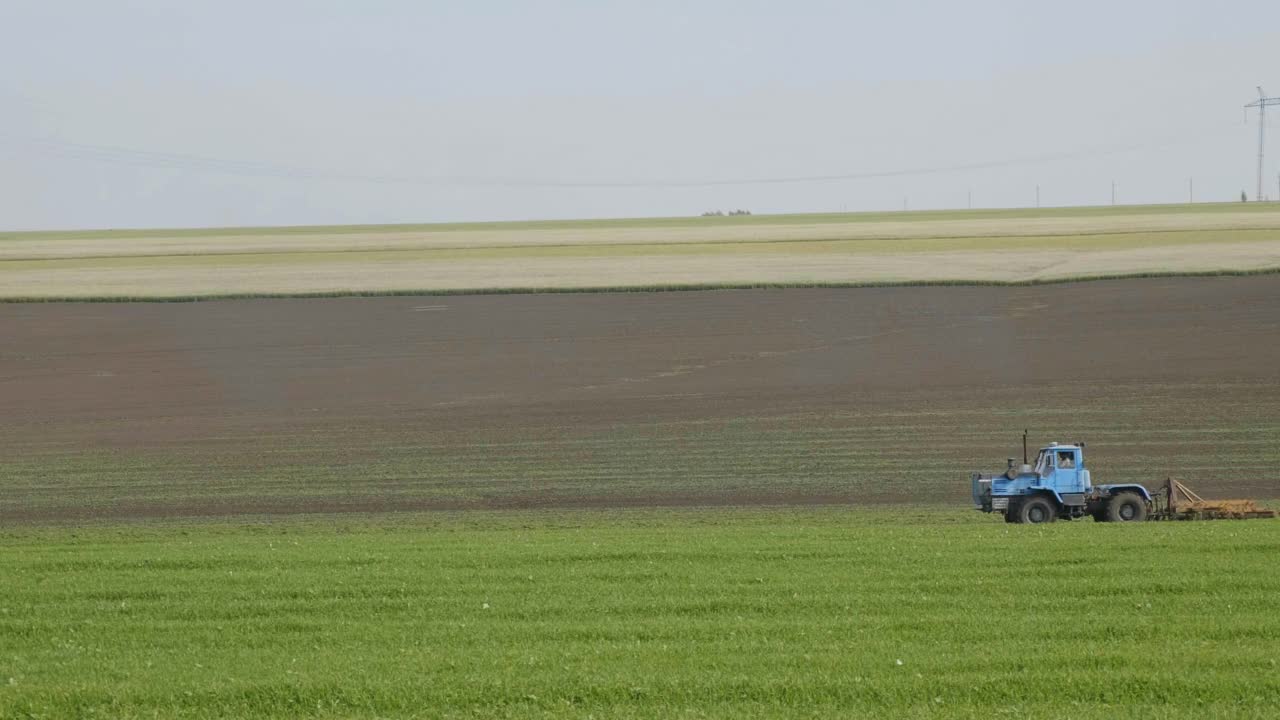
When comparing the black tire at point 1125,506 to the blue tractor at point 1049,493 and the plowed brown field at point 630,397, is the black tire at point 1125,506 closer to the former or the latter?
the blue tractor at point 1049,493

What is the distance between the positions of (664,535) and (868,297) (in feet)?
161

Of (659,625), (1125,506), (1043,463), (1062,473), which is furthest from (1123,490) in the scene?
(659,625)

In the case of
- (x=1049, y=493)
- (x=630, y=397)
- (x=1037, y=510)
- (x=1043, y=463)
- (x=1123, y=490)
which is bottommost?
(x=1037, y=510)

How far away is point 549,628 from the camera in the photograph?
51.4ft

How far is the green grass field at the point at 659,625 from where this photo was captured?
41.5 feet

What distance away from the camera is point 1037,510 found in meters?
29.6

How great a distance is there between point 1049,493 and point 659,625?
16.1m

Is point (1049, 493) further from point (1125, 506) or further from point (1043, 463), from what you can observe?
point (1125, 506)

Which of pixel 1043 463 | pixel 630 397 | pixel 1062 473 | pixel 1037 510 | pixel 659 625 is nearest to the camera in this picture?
pixel 659 625

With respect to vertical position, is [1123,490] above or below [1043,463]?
below

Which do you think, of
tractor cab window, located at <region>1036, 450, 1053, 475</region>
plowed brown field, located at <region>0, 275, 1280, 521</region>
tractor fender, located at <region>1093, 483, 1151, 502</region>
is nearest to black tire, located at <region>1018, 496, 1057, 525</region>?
tractor cab window, located at <region>1036, 450, 1053, 475</region>

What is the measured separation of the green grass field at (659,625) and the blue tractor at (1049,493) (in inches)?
194

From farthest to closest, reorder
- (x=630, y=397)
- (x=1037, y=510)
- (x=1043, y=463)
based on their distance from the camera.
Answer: (x=630, y=397), (x=1043, y=463), (x=1037, y=510)

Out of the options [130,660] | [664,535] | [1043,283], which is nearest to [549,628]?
[130,660]
